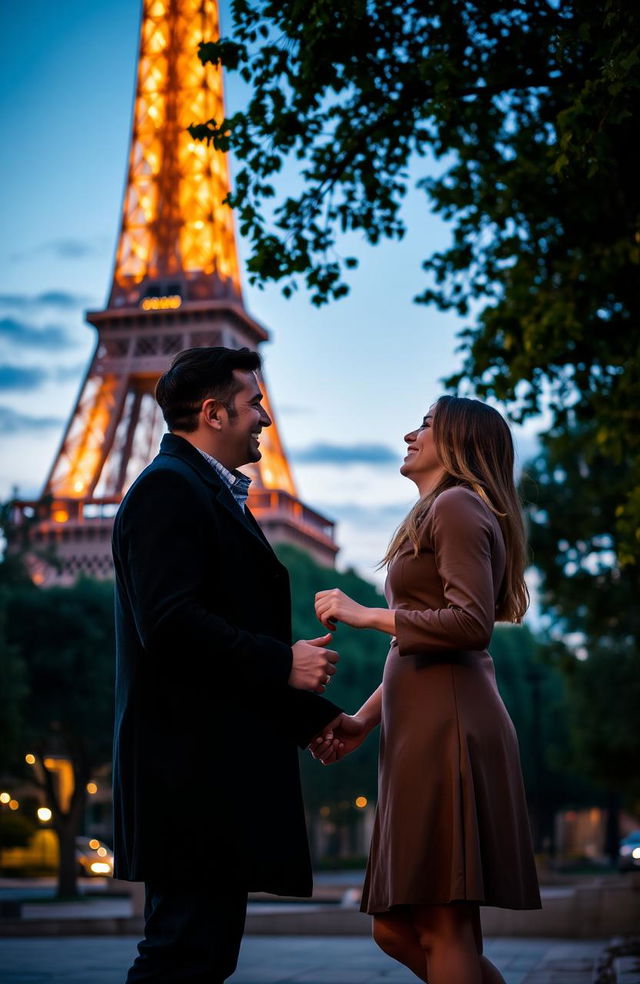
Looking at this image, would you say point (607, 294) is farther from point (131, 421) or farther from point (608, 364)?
point (131, 421)

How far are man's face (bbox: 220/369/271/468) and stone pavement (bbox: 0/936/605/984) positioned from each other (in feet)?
21.3

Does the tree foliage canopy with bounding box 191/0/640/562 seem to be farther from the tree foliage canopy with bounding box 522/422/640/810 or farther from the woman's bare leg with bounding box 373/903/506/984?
the tree foliage canopy with bounding box 522/422/640/810

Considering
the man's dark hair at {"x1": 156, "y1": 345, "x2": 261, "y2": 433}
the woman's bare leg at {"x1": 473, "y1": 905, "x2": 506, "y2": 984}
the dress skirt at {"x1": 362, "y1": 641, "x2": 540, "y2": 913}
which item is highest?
the man's dark hair at {"x1": 156, "y1": 345, "x2": 261, "y2": 433}

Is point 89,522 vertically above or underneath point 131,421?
underneath

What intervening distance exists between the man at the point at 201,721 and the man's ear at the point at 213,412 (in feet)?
0.60

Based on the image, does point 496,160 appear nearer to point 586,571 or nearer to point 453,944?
point 453,944

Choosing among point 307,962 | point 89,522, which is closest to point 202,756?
point 307,962

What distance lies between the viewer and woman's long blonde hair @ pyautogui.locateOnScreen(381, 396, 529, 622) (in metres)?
4.34

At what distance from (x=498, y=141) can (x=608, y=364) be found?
2545mm

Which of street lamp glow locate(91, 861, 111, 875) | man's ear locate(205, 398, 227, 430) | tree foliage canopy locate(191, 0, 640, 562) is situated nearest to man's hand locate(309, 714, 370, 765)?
man's ear locate(205, 398, 227, 430)

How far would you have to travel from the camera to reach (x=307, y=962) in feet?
40.6

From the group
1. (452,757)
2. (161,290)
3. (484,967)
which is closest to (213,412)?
(452,757)

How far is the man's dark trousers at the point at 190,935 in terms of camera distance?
3541 millimetres

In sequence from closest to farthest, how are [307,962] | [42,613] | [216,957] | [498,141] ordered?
[216,957] < [307,962] < [498,141] < [42,613]
